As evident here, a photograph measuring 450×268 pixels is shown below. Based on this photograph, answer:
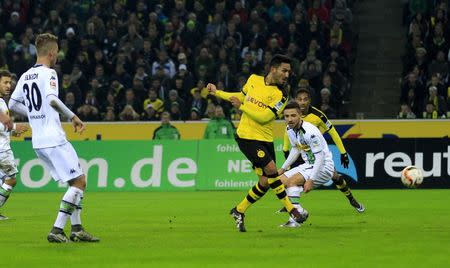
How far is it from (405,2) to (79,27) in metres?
9.57

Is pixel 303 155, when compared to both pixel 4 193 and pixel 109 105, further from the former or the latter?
pixel 109 105

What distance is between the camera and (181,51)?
29125 millimetres

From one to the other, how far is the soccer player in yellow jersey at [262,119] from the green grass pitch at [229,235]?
1.73ft

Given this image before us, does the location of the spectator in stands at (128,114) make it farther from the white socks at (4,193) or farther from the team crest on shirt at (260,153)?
the team crest on shirt at (260,153)

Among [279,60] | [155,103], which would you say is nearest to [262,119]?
[279,60]

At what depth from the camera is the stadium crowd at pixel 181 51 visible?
2791cm

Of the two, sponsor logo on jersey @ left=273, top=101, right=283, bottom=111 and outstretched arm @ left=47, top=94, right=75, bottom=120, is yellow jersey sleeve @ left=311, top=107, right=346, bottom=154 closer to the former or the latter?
sponsor logo on jersey @ left=273, top=101, right=283, bottom=111

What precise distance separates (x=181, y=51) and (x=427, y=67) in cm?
667

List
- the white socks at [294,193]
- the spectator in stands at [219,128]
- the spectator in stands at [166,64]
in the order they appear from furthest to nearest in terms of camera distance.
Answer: the spectator in stands at [166,64], the spectator in stands at [219,128], the white socks at [294,193]

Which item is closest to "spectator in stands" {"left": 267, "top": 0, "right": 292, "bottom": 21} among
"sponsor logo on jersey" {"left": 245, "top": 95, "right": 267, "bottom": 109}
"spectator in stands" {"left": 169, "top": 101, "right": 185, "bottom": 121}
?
"spectator in stands" {"left": 169, "top": 101, "right": 185, "bottom": 121}

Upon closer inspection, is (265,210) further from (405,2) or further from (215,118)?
(405,2)

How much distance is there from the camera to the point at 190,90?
28.1 metres

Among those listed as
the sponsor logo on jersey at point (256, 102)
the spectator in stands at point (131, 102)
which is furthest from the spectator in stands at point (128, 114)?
the sponsor logo on jersey at point (256, 102)

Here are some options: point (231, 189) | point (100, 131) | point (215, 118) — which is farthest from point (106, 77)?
point (231, 189)
